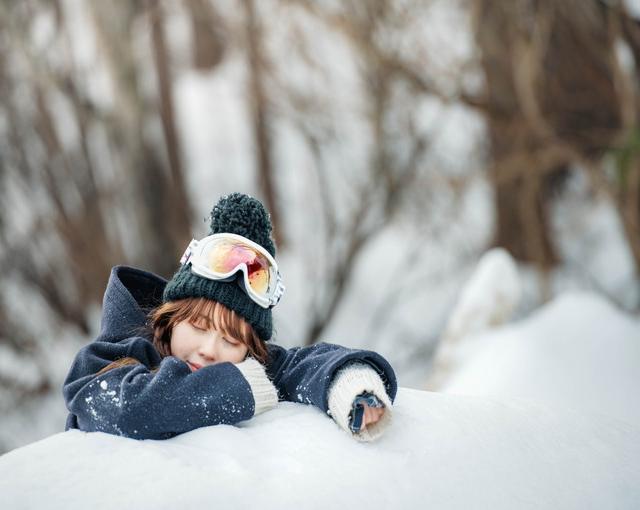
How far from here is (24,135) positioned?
22.5 feet

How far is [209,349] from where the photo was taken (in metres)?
1.65

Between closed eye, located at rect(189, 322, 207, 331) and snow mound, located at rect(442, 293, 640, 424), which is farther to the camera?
snow mound, located at rect(442, 293, 640, 424)

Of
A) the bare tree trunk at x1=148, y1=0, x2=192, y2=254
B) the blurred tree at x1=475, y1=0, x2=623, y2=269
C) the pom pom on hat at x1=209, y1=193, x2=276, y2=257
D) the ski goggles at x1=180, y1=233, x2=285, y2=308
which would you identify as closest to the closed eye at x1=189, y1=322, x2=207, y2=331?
the ski goggles at x1=180, y1=233, x2=285, y2=308

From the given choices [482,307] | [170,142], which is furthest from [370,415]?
[170,142]

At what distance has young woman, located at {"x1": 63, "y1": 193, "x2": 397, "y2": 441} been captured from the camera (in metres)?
1.46

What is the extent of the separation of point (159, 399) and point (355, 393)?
15.2 inches

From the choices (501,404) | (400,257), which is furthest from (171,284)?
(400,257)

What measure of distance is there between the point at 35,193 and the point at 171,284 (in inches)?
223

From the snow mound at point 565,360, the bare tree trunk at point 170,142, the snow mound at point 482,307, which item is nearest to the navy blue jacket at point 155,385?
the snow mound at point 565,360

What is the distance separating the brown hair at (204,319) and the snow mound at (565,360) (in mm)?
1312

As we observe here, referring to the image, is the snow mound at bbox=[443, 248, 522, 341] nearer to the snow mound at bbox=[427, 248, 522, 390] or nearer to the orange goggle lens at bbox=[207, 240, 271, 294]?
the snow mound at bbox=[427, 248, 522, 390]

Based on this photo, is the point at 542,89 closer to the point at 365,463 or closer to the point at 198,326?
the point at 198,326

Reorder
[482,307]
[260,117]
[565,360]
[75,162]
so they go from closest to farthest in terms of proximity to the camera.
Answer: [565,360] → [482,307] → [75,162] → [260,117]

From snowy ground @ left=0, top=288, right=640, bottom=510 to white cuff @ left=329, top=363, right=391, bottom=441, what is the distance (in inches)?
1.1
